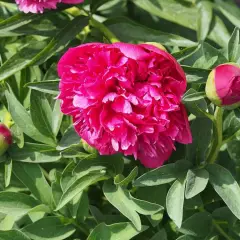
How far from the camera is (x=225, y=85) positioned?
91cm

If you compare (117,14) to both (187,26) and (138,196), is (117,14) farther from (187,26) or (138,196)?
(138,196)

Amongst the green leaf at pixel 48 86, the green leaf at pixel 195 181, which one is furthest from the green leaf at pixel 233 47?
the green leaf at pixel 48 86

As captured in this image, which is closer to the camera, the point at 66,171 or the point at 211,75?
the point at 211,75

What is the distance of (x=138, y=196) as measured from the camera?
109cm

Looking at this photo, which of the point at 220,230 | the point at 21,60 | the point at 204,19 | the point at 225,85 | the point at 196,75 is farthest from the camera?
the point at 204,19

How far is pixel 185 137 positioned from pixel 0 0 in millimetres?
541

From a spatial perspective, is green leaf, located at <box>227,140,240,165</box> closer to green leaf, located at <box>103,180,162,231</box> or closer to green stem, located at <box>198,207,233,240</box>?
green stem, located at <box>198,207,233,240</box>

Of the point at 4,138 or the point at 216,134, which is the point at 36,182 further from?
the point at 216,134

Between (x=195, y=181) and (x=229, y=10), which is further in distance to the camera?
(x=229, y=10)

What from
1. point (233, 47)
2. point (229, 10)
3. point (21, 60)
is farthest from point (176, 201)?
point (229, 10)

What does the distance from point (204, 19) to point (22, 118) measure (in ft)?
1.67

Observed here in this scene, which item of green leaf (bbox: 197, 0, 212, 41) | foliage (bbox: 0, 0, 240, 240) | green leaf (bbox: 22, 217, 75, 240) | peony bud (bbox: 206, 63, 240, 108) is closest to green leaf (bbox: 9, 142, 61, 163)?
foliage (bbox: 0, 0, 240, 240)

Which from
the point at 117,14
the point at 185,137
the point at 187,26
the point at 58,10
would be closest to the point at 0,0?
the point at 58,10

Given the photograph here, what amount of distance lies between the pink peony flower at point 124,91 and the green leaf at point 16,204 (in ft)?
0.70
